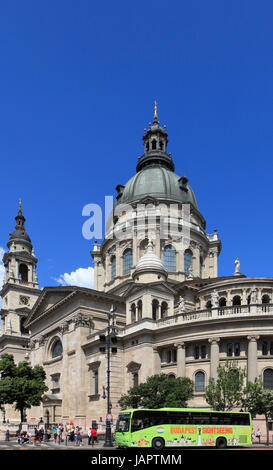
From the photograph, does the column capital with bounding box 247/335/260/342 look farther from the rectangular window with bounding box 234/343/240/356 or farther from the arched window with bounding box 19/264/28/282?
the arched window with bounding box 19/264/28/282

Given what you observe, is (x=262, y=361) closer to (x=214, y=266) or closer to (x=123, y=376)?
(x=123, y=376)

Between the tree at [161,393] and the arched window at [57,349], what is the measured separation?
2237 cm

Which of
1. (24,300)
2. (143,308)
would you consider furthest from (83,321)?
(24,300)

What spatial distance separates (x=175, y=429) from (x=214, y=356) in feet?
51.3

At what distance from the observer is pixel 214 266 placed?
3083 inches

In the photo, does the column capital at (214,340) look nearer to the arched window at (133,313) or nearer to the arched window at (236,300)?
the arched window at (236,300)

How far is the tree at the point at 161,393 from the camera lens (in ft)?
131

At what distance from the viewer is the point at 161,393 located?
4062 cm

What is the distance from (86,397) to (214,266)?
1285 inches

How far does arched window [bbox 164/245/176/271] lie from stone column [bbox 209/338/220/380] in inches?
1153

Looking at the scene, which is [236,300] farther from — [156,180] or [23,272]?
[23,272]

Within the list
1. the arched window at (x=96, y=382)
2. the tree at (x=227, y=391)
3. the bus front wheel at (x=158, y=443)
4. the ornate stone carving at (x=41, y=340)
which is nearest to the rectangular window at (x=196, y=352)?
the tree at (x=227, y=391)

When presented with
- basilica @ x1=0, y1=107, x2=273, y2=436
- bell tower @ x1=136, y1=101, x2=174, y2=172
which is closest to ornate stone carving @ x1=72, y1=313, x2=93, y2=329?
basilica @ x1=0, y1=107, x2=273, y2=436

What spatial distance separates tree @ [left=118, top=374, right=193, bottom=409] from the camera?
3978 centimetres
